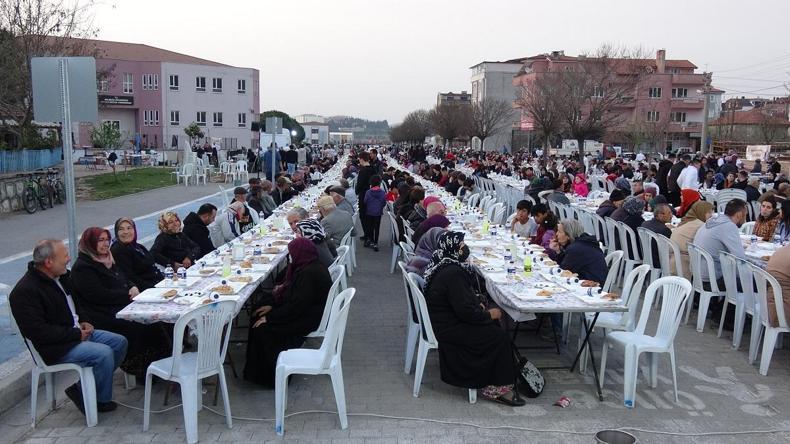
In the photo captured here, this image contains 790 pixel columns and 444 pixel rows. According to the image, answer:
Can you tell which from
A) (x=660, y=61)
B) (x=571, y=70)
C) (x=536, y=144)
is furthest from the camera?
(x=660, y=61)

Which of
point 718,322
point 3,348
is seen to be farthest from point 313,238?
point 718,322

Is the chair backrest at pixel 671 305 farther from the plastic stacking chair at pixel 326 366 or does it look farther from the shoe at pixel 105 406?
the shoe at pixel 105 406

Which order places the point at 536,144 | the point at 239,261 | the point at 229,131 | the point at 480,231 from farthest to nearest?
the point at 229,131, the point at 536,144, the point at 480,231, the point at 239,261

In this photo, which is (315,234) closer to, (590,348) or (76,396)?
(76,396)

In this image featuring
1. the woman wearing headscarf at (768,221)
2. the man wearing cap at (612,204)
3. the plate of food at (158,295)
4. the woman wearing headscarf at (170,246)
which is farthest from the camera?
the man wearing cap at (612,204)

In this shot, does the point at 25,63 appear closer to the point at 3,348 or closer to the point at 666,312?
the point at 3,348

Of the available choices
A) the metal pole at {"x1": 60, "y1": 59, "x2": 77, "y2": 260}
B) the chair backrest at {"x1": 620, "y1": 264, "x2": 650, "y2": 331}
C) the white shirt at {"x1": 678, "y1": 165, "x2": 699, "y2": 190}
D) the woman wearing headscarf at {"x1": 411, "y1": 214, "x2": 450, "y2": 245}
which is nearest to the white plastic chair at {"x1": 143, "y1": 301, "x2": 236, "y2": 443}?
the metal pole at {"x1": 60, "y1": 59, "x2": 77, "y2": 260}

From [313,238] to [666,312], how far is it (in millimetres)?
3081

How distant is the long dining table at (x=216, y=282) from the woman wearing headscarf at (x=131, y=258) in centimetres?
38

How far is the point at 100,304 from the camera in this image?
527cm

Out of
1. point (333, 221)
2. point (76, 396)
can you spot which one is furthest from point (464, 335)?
point (333, 221)

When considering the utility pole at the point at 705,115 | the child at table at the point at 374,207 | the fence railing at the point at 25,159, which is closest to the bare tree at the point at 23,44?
the fence railing at the point at 25,159

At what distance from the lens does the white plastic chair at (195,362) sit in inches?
172

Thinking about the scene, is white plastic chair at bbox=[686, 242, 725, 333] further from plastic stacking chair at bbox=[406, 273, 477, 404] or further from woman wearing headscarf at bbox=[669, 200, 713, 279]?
plastic stacking chair at bbox=[406, 273, 477, 404]
